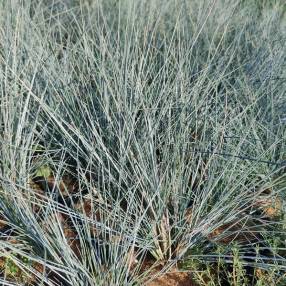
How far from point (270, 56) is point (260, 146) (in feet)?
2.07

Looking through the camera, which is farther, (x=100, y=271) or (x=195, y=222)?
(x=195, y=222)

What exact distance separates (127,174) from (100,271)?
13.6 inches

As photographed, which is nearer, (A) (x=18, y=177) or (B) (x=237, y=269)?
(B) (x=237, y=269)

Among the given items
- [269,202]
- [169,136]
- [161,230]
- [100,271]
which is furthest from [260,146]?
[100,271]

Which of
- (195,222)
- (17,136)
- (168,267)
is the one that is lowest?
(168,267)

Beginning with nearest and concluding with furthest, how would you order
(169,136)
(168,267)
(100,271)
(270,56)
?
1. (100,271)
2. (168,267)
3. (169,136)
4. (270,56)

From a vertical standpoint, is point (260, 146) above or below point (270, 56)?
below

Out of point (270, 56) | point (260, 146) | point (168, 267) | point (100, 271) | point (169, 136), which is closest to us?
point (100, 271)

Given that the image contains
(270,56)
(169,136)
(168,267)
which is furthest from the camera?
(270,56)

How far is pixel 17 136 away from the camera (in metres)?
1.57

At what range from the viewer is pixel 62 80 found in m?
1.78

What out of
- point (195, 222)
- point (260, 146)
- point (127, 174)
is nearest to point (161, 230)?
point (195, 222)

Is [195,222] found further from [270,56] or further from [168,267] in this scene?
[270,56]

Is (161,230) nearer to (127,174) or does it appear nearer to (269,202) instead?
(127,174)
